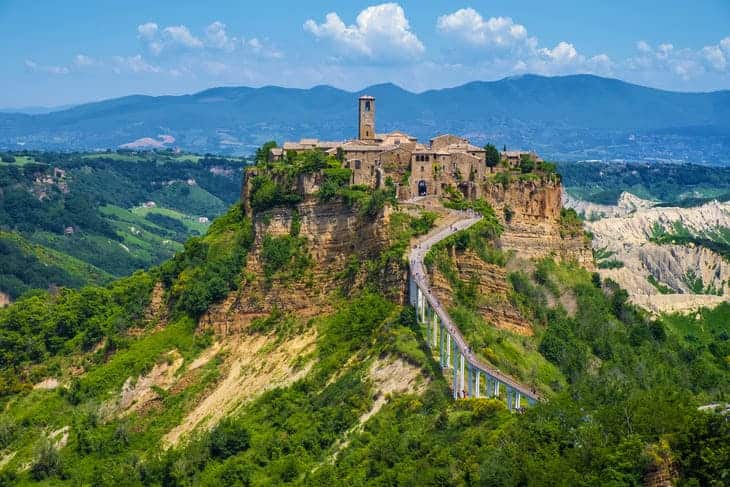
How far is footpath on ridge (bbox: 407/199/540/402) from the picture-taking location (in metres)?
41.9

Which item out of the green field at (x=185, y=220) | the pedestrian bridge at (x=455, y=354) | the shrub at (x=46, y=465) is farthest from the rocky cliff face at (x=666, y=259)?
the green field at (x=185, y=220)

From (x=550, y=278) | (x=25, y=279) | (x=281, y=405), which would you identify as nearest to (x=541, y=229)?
(x=550, y=278)

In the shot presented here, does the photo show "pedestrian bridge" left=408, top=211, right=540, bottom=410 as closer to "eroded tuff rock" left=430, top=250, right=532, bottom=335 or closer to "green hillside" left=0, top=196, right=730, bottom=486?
"green hillside" left=0, top=196, right=730, bottom=486

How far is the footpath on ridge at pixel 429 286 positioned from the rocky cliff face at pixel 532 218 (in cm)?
315

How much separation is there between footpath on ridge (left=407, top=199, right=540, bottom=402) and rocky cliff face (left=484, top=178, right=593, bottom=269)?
3.15 meters

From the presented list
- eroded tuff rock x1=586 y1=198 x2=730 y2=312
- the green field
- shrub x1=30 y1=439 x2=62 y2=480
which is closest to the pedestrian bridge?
shrub x1=30 y1=439 x2=62 y2=480

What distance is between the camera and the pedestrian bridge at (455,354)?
136 ft

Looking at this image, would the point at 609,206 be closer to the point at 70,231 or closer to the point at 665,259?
the point at 665,259

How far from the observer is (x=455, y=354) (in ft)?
141

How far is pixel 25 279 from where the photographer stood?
121 m

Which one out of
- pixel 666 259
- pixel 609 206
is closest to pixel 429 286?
pixel 666 259

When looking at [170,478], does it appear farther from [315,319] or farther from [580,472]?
[580,472]

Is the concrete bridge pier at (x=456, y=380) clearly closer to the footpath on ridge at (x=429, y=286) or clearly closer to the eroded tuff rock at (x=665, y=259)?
the footpath on ridge at (x=429, y=286)

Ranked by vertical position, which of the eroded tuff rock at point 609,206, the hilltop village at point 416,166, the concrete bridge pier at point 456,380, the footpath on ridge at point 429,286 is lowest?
the eroded tuff rock at point 609,206
